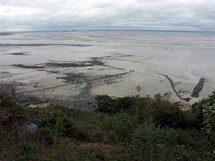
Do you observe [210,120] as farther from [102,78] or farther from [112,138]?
[102,78]

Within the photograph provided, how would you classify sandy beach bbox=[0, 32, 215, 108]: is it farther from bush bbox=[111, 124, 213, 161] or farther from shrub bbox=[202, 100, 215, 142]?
bush bbox=[111, 124, 213, 161]

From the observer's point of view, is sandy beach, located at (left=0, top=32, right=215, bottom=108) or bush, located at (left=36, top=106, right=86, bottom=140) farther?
sandy beach, located at (left=0, top=32, right=215, bottom=108)

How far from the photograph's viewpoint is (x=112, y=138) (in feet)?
35.9

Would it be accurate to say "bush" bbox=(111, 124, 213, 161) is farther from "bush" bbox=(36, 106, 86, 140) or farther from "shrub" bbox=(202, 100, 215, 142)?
"bush" bbox=(36, 106, 86, 140)

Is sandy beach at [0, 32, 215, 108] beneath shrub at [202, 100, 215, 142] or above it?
beneath

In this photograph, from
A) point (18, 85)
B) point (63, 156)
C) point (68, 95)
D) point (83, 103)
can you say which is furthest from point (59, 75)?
point (63, 156)

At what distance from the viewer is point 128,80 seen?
3070 cm

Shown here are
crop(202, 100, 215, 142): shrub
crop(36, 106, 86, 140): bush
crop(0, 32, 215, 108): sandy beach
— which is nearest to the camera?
crop(202, 100, 215, 142): shrub

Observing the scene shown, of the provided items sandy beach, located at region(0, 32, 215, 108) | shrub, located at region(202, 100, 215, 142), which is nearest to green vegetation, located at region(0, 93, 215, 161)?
shrub, located at region(202, 100, 215, 142)

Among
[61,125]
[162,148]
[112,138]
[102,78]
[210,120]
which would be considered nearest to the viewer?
[162,148]

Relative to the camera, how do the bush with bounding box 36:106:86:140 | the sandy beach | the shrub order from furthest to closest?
the sandy beach, the bush with bounding box 36:106:86:140, the shrub

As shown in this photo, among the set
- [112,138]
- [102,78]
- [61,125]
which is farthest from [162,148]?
[102,78]

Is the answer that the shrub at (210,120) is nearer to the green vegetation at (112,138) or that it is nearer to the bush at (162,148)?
the green vegetation at (112,138)

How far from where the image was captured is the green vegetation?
24.9 ft
